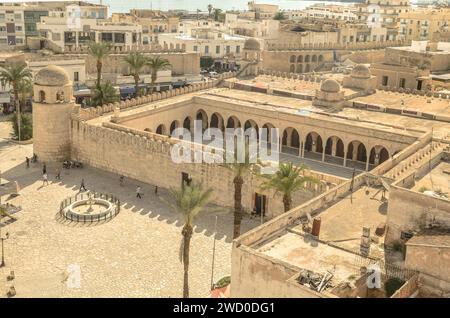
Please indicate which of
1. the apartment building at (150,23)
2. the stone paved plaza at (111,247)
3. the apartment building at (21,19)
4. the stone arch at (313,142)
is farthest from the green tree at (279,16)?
the stone paved plaza at (111,247)

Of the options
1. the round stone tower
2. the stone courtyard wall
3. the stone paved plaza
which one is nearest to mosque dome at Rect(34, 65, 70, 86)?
the round stone tower

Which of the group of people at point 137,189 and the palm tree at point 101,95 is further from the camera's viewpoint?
the palm tree at point 101,95

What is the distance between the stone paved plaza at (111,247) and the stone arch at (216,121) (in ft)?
48.4

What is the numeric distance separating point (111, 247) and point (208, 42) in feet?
171

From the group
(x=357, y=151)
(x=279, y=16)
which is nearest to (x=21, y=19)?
(x=279, y=16)

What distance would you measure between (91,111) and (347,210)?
23.1 meters

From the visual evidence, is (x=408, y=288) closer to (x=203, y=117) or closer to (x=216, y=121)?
(x=216, y=121)

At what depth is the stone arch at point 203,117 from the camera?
161 feet

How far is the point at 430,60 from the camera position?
59.7 metres

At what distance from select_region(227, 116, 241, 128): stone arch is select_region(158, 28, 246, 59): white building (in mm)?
27667

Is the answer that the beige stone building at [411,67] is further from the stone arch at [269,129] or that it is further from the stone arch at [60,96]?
the stone arch at [60,96]

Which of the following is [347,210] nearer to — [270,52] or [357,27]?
[270,52]

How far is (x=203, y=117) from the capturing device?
1945 inches

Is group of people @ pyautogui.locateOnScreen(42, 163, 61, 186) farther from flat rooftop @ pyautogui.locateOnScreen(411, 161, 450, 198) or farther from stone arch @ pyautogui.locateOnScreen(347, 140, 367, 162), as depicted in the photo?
flat rooftop @ pyautogui.locateOnScreen(411, 161, 450, 198)
